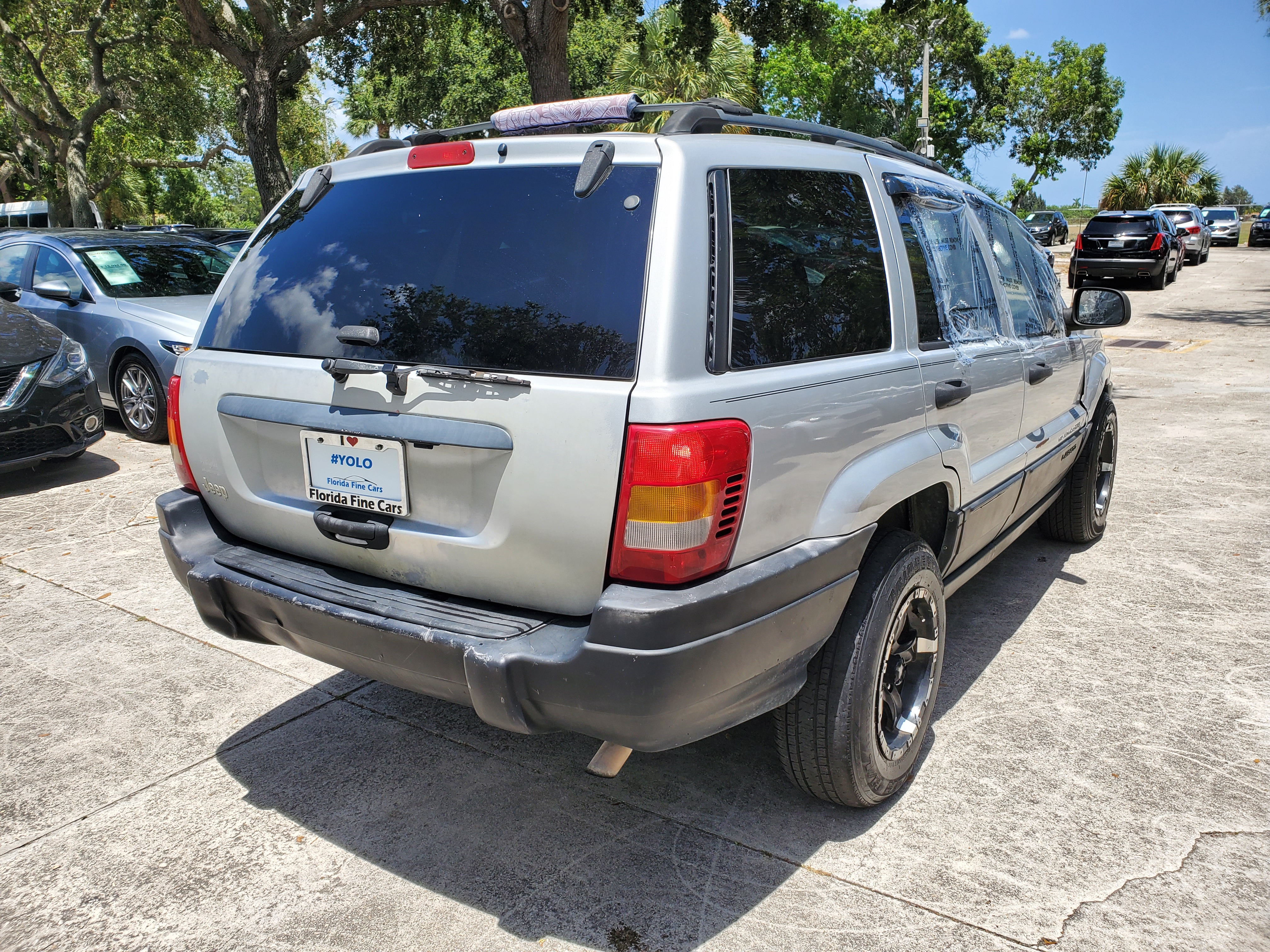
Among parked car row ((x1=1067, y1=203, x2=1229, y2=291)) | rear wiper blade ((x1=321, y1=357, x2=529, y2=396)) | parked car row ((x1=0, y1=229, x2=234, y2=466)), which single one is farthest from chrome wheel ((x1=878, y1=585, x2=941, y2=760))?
parked car row ((x1=1067, y1=203, x2=1229, y2=291))

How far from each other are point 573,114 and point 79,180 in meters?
25.2

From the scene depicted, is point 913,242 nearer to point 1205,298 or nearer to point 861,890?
point 861,890

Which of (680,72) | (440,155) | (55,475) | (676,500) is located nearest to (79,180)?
(680,72)

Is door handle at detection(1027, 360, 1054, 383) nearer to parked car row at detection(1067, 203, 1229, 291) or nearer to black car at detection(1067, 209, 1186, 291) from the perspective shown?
black car at detection(1067, 209, 1186, 291)

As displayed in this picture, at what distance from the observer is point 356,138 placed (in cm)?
4016

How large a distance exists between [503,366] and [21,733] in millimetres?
2445

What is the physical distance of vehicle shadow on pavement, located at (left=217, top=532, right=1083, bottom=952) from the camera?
244cm

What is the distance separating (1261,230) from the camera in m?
34.6

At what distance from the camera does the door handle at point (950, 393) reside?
289 centimetres

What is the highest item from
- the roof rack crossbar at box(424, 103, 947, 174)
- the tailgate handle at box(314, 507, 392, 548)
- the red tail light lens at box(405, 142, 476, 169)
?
the roof rack crossbar at box(424, 103, 947, 174)

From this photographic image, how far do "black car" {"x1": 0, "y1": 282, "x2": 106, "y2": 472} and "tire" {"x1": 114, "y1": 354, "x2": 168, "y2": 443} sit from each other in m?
0.59

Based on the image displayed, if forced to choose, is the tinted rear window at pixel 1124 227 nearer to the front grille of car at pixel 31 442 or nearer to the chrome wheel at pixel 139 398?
the chrome wheel at pixel 139 398

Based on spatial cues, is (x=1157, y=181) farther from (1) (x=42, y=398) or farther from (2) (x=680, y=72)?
(1) (x=42, y=398)

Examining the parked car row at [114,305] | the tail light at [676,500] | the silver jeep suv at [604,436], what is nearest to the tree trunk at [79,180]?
the parked car row at [114,305]
